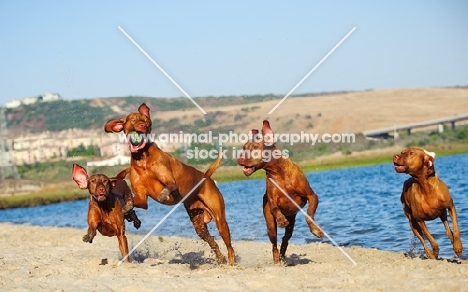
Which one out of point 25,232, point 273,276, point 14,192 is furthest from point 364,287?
point 14,192

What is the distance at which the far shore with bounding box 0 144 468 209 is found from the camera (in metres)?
44.1

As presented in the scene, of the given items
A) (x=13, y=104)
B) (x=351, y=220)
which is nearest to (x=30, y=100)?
(x=13, y=104)

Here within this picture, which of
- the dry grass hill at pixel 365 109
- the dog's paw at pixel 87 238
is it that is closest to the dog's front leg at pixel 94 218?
the dog's paw at pixel 87 238

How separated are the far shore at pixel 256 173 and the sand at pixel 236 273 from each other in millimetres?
31608

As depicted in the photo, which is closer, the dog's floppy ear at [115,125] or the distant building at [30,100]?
the dog's floppy ear at [115,125]

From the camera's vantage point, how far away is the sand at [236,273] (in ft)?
26.6

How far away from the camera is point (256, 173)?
4797 cm

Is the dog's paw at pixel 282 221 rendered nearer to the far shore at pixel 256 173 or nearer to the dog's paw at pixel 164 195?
the dog's paw at pixel 164 195

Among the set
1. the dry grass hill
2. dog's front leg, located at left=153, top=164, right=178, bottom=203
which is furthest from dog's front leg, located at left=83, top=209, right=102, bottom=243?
the dry grass hill

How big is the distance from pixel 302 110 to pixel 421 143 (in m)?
18.2

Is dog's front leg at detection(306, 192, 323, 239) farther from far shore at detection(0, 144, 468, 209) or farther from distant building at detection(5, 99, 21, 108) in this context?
distant building at detection(5, 99, 21, 108)

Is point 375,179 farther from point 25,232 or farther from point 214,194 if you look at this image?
point 214,194

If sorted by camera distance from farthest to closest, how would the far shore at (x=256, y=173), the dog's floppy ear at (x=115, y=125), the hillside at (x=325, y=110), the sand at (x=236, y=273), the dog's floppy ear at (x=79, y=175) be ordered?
1. the hillside at (x=325, y=110)
2. the far shore at (x=256, y=173)
3. the dog's floppy ear at (x=79, y=175)
4. the dog's floppy ear at (x=115, y=125)
5. the sand at (x=236, y=273)

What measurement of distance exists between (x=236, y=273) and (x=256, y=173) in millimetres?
38625
